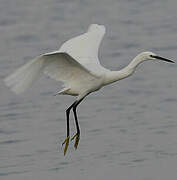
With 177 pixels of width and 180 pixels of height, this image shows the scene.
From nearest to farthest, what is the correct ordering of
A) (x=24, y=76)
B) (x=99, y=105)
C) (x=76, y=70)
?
(x=24, y=76)
(x=76, y=70)
(x=99, y=105)

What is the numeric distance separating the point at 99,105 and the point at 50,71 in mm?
3782

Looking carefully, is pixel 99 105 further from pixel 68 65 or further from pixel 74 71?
pixel 68 65

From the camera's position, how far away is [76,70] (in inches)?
476

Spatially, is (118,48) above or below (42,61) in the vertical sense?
below

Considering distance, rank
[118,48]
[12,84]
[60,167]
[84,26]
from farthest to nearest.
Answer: [84,26]
[118,48]
[60,167]
[12,84]

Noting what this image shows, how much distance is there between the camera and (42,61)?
11273 millimetres

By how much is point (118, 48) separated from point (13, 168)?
6.33 m

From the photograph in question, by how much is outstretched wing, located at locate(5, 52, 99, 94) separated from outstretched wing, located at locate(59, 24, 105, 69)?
18 cm

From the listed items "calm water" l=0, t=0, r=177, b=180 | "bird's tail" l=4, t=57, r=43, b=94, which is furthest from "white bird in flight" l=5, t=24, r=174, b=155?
"calm water" l=0, t=0, r=177, b=180

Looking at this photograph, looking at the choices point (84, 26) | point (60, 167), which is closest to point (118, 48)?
point (84, 26)

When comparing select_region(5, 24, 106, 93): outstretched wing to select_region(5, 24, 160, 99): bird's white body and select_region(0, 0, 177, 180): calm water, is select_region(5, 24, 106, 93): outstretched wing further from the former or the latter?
select_region(0, 0, 177, 180): calm water

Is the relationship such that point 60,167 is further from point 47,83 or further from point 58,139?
point 47,83

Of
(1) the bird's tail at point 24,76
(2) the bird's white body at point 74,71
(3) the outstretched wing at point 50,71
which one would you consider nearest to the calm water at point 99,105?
(2) the bird's white body at point 74,71

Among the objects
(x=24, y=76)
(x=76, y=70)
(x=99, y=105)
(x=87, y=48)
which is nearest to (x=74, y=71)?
(x=76, y=70)
